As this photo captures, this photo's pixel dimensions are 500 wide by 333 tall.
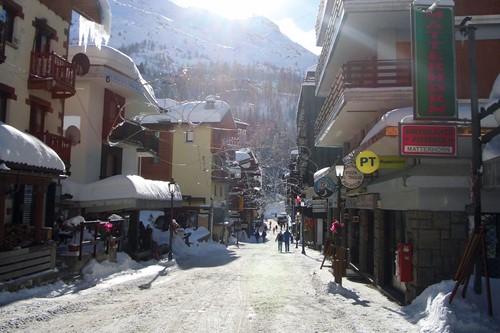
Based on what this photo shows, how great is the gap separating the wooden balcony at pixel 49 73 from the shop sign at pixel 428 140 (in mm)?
12124

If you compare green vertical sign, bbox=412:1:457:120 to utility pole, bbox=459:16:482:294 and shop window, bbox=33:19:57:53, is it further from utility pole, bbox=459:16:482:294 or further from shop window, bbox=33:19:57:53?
shop window, bbox=33:19:57:53

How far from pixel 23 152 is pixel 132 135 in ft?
39.0

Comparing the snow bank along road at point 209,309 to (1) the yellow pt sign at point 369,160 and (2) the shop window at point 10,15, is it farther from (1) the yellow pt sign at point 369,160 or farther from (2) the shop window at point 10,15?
(2) the shop window at point 10,15

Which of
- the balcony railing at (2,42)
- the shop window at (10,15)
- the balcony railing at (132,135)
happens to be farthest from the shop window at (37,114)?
the balcony railing at (132,135)

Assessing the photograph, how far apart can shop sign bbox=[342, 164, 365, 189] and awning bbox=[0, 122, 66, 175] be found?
354 inches

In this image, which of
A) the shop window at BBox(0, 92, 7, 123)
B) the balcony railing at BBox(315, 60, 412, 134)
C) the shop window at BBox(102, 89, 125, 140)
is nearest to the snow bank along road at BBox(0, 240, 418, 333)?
the balcony railing at BBox(315, 60, 412, 134)

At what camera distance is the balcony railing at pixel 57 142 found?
55.1 feet

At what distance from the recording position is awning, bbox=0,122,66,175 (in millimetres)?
11727

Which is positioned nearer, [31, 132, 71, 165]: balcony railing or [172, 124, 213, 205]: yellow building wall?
[31, 132, 71, 165]: balcony railing

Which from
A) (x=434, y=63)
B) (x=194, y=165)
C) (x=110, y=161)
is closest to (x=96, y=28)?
(x=110, y=161)

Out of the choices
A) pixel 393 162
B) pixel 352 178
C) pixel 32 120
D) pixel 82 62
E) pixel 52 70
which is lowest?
pixel 352 178

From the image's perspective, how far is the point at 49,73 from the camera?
16.5 metres

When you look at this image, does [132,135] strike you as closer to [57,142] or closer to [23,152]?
[57,142]

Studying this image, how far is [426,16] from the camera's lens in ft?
34.1
